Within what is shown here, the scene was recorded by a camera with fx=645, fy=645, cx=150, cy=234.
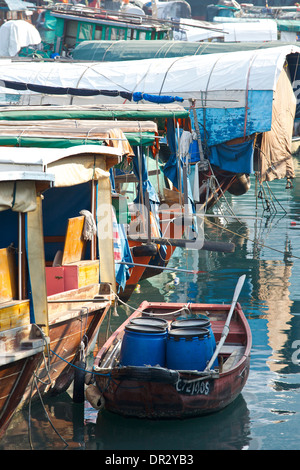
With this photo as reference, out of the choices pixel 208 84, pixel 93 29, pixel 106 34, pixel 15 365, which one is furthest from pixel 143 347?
pixel 106 34

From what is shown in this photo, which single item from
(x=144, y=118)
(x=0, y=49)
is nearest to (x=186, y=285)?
(x=144, y=118)

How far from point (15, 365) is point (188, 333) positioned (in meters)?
1.84

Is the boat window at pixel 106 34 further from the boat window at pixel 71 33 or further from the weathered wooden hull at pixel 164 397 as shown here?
the weathered wooden hull at pixel 164 397

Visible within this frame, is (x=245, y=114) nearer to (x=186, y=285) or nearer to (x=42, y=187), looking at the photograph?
(x=186, y=285)

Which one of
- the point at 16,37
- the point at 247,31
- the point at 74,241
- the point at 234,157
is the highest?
the point at 247,31

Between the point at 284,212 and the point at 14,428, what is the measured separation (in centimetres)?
1405

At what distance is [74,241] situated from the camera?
7.37 metres

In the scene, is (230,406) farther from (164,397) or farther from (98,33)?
(98,33)

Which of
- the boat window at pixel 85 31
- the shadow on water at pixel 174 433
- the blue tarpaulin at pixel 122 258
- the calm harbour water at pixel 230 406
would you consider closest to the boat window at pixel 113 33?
the boat window at pixel 85 31

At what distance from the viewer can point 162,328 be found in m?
6.71

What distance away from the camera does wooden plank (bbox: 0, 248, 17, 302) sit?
5.61 metres

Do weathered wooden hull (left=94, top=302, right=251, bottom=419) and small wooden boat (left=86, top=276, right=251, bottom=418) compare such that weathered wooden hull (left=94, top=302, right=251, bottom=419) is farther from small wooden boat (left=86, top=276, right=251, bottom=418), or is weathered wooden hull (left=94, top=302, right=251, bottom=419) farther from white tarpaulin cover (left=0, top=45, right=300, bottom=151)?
white tarpaulin cover (left=0, top=45, right=300, bottom=151)

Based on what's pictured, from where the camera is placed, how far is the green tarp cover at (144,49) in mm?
25219

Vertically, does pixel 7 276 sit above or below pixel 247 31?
below
